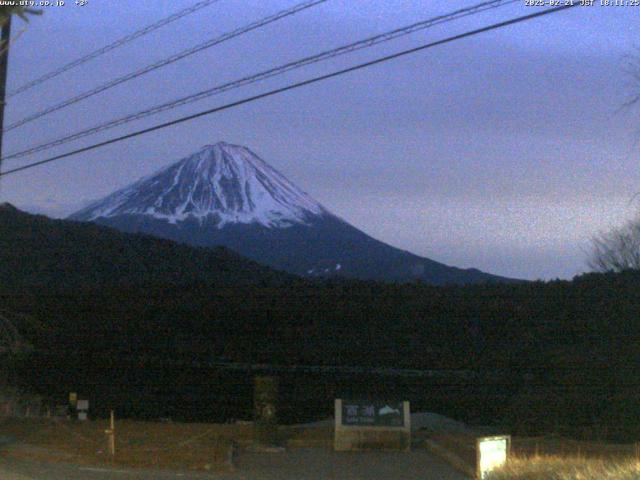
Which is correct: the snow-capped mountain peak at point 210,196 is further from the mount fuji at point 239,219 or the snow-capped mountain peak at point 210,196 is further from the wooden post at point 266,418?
the wooden post at point 266,418

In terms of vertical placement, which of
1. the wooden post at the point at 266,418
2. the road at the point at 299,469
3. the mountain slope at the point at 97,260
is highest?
the mountain slope at the point at 97,260

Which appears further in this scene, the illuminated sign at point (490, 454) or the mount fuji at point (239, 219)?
the mount fuji at point (239, 219)

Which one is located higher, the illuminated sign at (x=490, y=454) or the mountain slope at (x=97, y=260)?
the mountain slope at (x=97, y=260)

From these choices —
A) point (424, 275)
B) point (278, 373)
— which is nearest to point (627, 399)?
point (278, 373)

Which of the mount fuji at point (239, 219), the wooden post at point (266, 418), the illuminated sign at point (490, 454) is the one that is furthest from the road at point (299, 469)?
the mount fuji at point (239, 219)

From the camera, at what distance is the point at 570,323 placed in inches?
1254

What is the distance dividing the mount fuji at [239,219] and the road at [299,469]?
5303cm

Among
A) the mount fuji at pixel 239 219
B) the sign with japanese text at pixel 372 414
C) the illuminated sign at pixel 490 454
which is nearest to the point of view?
the illuminated sign at pixel 490 454

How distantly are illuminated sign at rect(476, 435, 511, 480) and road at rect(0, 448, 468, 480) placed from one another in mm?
1995

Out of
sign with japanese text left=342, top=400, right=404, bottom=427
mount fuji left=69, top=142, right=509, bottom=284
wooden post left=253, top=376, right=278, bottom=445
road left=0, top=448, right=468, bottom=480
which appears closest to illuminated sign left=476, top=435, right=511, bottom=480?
road left=0, top=448, right=468, bottom=480

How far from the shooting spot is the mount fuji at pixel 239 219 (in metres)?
75.6

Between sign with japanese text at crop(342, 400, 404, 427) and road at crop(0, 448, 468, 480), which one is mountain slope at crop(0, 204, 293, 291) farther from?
road at crop(0, 448, 468, 480)

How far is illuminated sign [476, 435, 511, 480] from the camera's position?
37.0 feet

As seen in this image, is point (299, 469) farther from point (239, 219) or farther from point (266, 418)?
point (239, 219)
